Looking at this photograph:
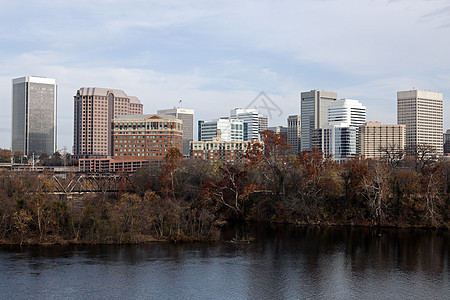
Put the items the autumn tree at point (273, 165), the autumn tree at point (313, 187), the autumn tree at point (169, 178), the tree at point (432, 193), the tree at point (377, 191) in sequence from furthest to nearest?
1. the autumn tree at point (273, 165)
2. the autumn tree at point (169, 178)
3. the autumn tree at point (313, 187)
4. the tree at point (377, 191)
5. the tree at point (432, 193)

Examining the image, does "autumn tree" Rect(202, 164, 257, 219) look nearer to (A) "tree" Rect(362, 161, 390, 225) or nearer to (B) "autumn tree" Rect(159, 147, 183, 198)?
(B) "autumn tree" Rect(159, 147, 183, 198)

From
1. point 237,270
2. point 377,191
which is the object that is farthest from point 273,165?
point 237,270

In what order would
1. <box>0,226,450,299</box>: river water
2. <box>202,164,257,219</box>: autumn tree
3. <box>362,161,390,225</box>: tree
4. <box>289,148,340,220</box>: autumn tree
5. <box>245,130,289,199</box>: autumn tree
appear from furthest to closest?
<box>245,130,289,199</box>: autumn tree, <box>202,164,257,219</box>: autumn tree, <box>289,148,340,220</box>: autumn tree, <box>362,161,390,225</box>: tree, <box>0,226,450,299</box>: river water

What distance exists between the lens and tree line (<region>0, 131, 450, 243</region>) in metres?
74.8

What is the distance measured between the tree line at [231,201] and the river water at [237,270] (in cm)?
432

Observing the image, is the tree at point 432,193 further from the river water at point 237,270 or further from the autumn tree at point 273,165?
the autumn tree at point 273,165

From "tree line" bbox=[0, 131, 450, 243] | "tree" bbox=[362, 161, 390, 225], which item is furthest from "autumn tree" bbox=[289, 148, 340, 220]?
"tree" bbox=[362, 161, 390, 225]

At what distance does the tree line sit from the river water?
4320 millimetres

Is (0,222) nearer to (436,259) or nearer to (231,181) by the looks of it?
(231,181)

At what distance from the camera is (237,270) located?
197 feet

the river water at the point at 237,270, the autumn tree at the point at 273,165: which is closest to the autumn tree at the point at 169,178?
the autumn tree at the point at 273,165

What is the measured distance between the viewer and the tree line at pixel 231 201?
74750mm

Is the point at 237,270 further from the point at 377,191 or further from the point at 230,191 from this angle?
the point at 230,191

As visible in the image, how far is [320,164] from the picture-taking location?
10594cm
